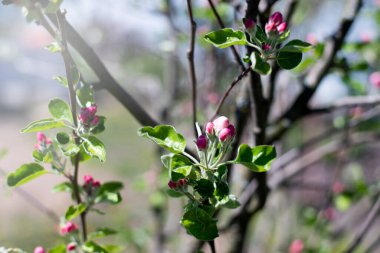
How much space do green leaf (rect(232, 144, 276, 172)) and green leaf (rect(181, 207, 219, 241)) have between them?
99 mm

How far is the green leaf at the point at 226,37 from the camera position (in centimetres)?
78

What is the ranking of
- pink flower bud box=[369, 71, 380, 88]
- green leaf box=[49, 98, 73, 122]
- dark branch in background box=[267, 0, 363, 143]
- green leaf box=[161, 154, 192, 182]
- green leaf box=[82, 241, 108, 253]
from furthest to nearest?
1. pink flower bud box=[369, 71, 380, 88]
2. dark branch in background box=[267, 0, 363, 143]
3. green leaf box=[82, 241, 108, 253]
4. green leaf box=[49, 98, 73, 122]
5. green leaf box=[161, 154, 192, 182]

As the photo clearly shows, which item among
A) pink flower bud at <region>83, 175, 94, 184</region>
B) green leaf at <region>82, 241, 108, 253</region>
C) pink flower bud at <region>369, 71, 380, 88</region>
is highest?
pink flower bud at <region>83, 175, 94, 184</region>

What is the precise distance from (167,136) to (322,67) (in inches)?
36.6

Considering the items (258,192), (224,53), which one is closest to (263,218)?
(224,53)

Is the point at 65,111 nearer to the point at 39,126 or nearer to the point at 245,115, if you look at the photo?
the point at 39,126

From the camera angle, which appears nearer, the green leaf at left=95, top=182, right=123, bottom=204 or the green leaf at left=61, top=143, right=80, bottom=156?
the green leaf at left=61, top=143, right=80, bottom=156

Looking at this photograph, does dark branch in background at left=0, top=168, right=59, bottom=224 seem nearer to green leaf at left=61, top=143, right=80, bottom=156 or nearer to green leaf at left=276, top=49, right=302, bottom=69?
green leaf at left=61, top=143, right=80, bottom=156

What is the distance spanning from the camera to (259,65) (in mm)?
798

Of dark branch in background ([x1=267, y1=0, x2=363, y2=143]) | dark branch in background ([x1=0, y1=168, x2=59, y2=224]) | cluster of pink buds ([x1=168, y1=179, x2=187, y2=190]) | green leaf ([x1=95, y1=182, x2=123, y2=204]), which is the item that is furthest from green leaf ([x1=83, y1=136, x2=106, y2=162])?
dark branch in background ([x1=267, y1=0, x2=363, y2=143])

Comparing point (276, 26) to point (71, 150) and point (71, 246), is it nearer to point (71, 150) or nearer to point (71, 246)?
point (71, 150)

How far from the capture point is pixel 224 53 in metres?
2.67

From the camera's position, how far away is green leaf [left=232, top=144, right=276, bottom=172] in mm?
779

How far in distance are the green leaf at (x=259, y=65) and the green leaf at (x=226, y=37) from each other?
3cm
